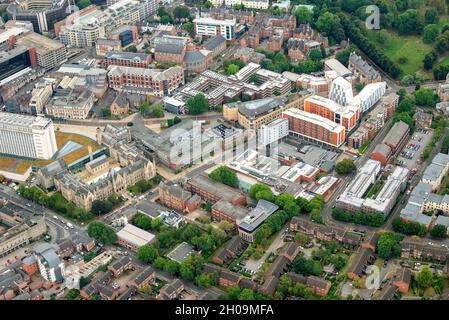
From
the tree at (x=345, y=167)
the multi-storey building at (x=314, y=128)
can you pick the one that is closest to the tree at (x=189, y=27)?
the multi-storey building at (x=314, y=128)

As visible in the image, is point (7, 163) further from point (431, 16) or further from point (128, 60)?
point (431, 16)

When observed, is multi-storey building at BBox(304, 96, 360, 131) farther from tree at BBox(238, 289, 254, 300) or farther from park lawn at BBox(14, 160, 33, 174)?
park lawn at BBox(14, 160, 33, 174)

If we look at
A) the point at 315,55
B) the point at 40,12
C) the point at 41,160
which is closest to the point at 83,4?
the point at 40,12

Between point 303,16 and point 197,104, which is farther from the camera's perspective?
point 303,16

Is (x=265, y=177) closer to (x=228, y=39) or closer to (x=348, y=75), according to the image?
(x=348, y=75)

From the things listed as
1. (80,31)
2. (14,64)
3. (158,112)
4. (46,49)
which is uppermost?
(80,31)

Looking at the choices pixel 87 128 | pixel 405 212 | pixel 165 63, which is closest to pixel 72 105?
pixel 87 128

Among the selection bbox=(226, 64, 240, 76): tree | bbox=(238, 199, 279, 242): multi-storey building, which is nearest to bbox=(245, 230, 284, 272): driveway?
bbox=(238, 199, 279, 242): multi-storey building
